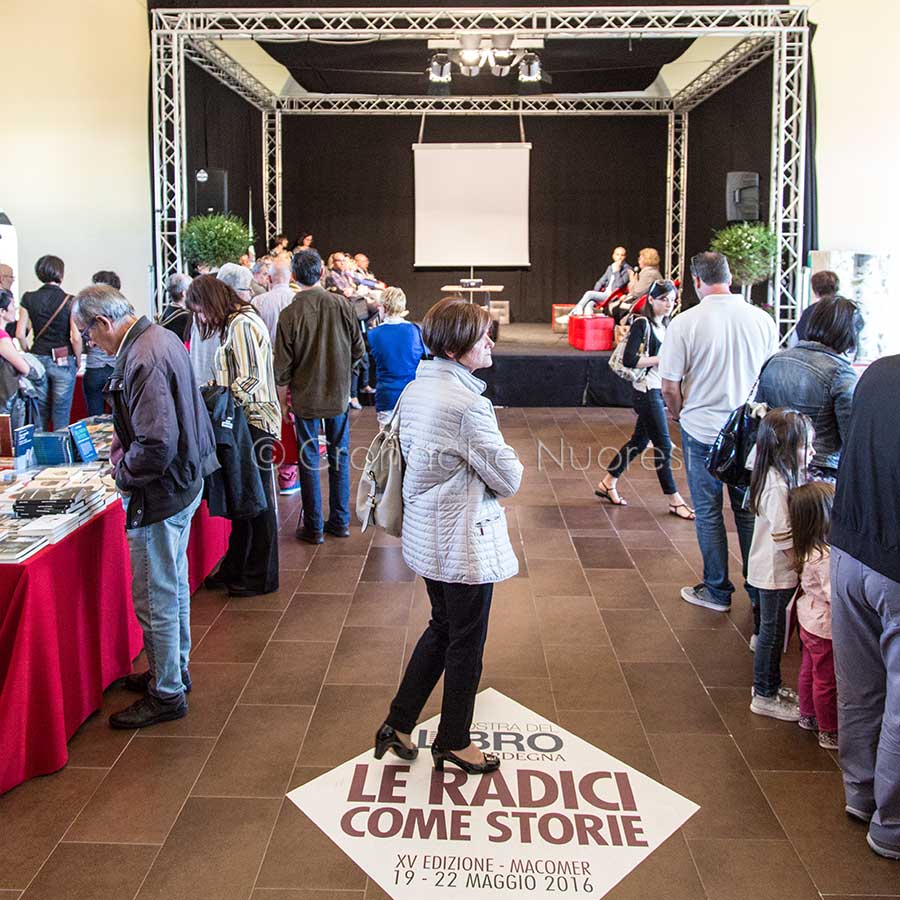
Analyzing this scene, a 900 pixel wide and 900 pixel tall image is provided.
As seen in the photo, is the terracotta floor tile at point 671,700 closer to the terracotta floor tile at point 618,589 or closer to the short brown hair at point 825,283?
the terracotta floor tile at point 618,589

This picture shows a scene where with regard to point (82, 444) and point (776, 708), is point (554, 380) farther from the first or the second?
point (776, 708)

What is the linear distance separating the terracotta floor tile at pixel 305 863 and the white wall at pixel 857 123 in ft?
30.9

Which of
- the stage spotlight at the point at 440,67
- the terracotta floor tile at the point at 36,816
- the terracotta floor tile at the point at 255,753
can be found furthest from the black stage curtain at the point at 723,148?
the terracotta floor tile at the point at 36,816

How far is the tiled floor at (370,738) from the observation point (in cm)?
236

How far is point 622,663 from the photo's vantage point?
12.0 ft

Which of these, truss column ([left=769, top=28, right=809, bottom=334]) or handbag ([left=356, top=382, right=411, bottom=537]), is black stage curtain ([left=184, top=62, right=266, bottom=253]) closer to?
truss column ([left=769, top=28, right=809, bottom=334])

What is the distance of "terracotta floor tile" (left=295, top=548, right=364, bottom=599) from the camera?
14.8ft

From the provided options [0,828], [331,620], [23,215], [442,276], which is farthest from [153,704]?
[442,276]

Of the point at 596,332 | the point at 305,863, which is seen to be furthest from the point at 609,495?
the point at 596,332

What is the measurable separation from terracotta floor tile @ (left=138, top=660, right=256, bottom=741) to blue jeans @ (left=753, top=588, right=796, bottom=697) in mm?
1840

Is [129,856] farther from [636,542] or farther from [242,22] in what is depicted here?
[242,22]

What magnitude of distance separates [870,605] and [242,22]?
377 inches

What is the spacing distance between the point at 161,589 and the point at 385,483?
916 millimetres

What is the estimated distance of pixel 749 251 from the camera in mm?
9820
